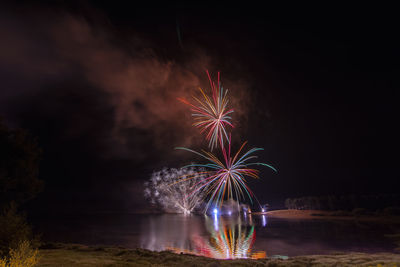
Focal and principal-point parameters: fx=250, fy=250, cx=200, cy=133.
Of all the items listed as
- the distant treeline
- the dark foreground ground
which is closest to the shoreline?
the distant treeline

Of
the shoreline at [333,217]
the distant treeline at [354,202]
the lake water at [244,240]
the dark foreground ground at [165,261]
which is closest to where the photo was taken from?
the dark foreground ground at [165,261]

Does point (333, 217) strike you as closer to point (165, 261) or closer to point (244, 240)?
point (244, 240)

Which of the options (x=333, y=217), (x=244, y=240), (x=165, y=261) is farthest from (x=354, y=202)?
(x=165, y=261)

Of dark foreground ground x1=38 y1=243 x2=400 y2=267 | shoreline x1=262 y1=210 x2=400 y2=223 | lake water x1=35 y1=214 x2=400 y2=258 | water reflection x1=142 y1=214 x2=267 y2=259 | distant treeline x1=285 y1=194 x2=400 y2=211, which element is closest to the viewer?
dark foreground ground x1=38 y1=243 x2=400 y2=267

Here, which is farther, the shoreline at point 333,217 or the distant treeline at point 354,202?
the distant treeline at point 354,202

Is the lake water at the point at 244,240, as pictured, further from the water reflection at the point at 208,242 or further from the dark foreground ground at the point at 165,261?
the dark foreground ground at the point at 165,261

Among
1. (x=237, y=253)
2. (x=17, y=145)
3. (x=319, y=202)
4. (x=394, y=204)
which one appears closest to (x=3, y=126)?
(x=17, y=145)

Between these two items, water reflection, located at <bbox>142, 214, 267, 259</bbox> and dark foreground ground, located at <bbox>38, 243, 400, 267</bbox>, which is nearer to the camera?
dark foreground ground, located at <bbox>38, 243, 400, 267</bbox>

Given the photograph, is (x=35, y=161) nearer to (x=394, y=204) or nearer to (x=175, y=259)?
(x=175, y=259)

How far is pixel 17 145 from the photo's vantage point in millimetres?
24188

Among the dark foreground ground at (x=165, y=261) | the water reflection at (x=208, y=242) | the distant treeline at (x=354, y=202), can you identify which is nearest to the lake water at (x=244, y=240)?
the water reflection at (x=208, y=242)

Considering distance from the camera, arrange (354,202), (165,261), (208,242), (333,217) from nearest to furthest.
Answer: (165,261), (208,242), (333,217), (354,202)

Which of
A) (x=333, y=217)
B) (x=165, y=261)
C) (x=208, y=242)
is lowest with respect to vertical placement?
(x=208, y=242)

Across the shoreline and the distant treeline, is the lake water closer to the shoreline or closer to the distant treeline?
the shoreline
